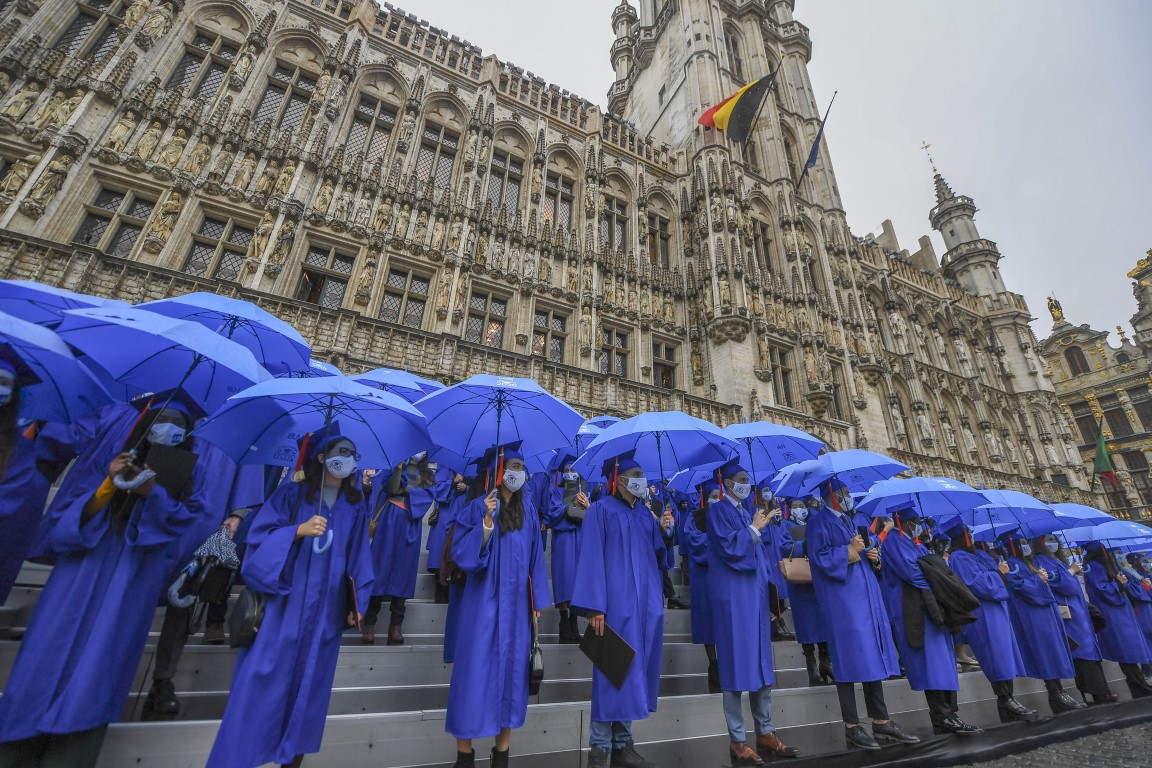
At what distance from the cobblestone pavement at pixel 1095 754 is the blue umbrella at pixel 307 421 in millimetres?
5429

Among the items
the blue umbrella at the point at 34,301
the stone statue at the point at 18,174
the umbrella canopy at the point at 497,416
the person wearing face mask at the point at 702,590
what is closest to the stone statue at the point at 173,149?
the stone statue at the point at 18,174

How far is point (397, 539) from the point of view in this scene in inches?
195

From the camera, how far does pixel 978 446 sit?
25203mm

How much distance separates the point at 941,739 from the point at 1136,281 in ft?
165

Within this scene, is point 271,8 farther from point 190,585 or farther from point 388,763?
point 388,763

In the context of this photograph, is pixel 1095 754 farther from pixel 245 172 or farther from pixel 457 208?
pixel 245 172

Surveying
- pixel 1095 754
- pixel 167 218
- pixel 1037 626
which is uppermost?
pixel 167 218

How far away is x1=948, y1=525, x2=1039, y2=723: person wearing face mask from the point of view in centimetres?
504

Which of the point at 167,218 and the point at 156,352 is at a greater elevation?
the point at 167,218

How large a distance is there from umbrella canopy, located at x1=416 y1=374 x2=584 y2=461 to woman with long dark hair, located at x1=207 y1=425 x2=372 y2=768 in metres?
1.60

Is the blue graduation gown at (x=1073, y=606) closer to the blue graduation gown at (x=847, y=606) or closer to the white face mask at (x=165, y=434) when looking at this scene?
the blue graduation gown at (x=847, y=606)

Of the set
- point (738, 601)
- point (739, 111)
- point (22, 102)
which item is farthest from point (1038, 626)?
point (22, 102)

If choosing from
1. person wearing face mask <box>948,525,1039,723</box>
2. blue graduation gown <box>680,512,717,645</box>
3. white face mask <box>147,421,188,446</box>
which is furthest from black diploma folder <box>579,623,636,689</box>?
person wearing face mask <box>948,525,1039,723</box>

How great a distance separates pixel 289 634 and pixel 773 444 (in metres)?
6.21
